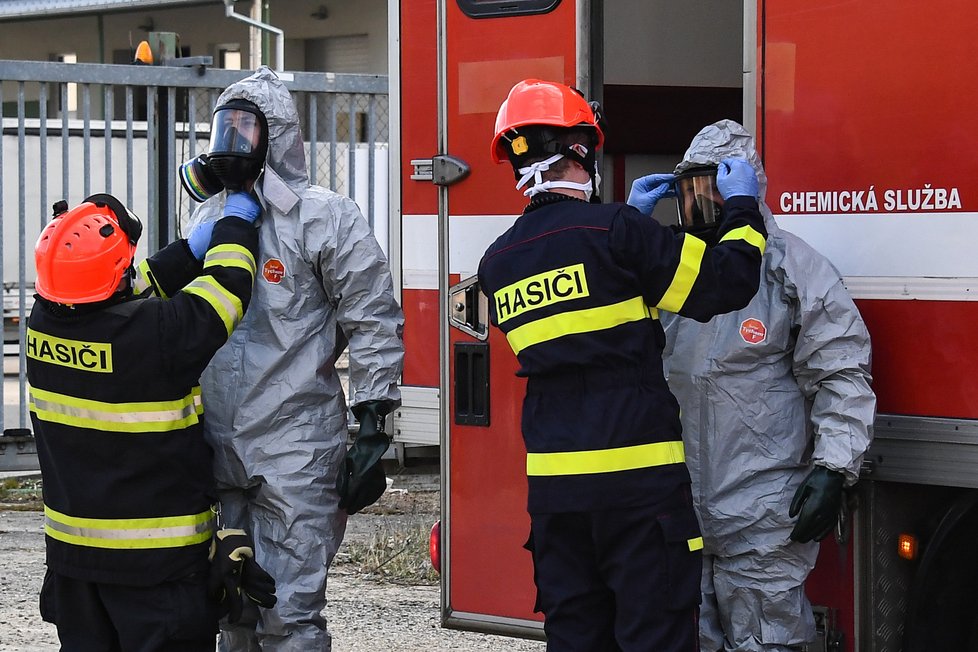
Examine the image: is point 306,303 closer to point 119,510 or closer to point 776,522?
point 119,510

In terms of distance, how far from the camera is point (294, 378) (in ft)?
12.1

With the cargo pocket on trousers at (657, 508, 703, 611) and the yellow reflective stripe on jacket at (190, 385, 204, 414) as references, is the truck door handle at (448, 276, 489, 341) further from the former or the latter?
the cargo pocket on trousers at (657, 508, 703, 611)

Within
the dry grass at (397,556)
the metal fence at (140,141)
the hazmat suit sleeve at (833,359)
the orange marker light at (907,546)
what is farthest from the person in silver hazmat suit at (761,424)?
the metal fence at (140,141)

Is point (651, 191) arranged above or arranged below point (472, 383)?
above

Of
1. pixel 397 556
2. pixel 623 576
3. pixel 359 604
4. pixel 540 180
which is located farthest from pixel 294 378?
pixel 397 556

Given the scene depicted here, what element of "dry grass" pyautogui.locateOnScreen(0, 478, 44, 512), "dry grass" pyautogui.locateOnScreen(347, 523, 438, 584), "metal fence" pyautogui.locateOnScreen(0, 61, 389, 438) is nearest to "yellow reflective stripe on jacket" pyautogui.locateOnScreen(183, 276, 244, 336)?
"dry grass" pyautogui.locateOnScreen(347, 523, 438, 584)

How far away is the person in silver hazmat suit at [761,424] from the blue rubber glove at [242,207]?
1.22m

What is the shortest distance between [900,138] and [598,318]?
86 centimetres

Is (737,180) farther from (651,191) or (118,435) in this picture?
(118,435)

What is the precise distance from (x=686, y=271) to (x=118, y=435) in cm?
144

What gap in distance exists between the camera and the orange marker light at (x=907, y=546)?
328 centimetres

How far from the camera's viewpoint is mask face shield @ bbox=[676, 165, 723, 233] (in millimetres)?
3377

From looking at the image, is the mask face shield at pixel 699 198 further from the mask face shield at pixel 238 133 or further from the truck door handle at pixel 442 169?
the mask face shield at pixel 238 133

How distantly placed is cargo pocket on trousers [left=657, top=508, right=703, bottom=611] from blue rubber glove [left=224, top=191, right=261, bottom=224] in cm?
148
